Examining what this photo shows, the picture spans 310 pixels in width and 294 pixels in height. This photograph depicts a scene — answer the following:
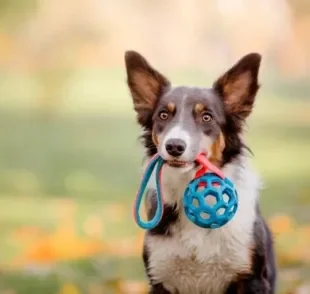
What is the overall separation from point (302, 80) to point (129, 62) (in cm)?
60

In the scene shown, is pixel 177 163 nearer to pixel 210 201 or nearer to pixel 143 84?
pixel 210 201

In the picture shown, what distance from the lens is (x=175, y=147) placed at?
6.15 feet

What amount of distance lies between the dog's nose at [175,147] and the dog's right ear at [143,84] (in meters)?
0.19

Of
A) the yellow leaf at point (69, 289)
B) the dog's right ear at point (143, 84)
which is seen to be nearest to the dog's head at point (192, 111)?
the dog's right ear at point (143, 84)

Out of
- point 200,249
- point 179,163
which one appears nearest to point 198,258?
point 200,249

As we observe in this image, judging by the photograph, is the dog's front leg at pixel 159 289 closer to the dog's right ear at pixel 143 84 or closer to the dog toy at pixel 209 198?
the dog toy at pixel 209 198

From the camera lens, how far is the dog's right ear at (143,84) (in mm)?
2061

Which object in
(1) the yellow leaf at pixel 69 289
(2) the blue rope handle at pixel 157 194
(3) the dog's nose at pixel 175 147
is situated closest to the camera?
(3) the dog's nose at pixel 175 147

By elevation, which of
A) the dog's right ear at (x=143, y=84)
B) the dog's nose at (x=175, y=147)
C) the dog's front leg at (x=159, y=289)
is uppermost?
the dog's right ear at (x=143, y=84)

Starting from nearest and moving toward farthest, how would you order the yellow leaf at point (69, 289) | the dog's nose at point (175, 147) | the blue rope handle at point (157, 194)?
the dog's nose at point (175, 147)
the blue rope handle at point (157, 194)
the yellow leaf at point (69, 289)

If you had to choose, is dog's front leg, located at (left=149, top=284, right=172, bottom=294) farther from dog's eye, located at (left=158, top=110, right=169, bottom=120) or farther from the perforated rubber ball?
dog's eye, located at (left=158, top=110, right=169, bottom=120)

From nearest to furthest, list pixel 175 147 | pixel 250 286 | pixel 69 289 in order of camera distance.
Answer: pixel 175 147
pixel 250 286
pixel 69 289

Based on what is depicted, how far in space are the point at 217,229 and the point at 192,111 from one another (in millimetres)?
354

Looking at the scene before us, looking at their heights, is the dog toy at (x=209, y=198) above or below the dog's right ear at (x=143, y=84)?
below
